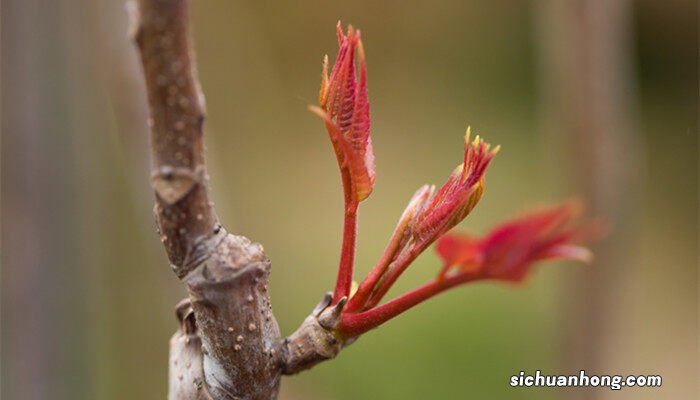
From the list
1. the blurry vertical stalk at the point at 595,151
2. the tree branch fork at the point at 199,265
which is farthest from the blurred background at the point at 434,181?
the tree branch fork at the point at 199,265

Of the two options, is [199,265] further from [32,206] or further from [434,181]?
[434,181]

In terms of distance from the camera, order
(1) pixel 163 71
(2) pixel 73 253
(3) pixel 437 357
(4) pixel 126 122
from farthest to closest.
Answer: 1. (3) pixel 437 357
2. (2) pixel 73 253
3. (4) pixel 126 122
4. (1) pixel 163 71

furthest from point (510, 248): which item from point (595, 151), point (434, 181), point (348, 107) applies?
point (434, 181)

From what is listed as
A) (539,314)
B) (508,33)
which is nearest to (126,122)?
(539,314)

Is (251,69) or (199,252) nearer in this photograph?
(199,252)

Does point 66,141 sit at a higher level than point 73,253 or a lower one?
higher

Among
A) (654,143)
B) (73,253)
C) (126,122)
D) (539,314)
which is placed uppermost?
(654,143)

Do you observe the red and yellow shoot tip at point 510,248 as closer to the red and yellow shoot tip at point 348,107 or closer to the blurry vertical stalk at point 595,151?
the red and yellow shoot tip at point 348,107

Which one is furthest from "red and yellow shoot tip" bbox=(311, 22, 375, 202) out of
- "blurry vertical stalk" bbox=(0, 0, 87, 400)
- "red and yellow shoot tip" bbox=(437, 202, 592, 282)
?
"blurry vertical stalk" bbox=(0, 0, 87, 400)

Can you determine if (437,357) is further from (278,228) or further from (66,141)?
(66,141)
